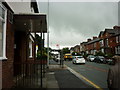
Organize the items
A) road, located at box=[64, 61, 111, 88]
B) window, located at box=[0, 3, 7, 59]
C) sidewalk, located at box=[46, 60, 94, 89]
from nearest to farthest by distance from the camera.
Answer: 1. window, located at box=[0, 3, 7, 59]
2. sidewalk, located at box=[46, 60, 94, 89]
3. road, located at box=[64, 61, 111, 88]

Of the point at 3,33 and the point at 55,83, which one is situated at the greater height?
the point at 3,33

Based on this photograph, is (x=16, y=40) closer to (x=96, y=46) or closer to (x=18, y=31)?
(x=18, y=31)

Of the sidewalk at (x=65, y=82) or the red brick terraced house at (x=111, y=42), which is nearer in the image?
the sidewalk at (x=65, y=82)

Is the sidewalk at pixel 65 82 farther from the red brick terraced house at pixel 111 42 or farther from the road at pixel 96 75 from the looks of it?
the red brick terraced house at pixel 111 42

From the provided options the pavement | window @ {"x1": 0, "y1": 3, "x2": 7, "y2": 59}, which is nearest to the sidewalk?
the pavement

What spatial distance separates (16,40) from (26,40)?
859 mm

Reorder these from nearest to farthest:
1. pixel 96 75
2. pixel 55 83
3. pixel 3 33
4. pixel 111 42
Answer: pixel 3 33, pixel 55 83, pixel 96 75, pixel 111 42

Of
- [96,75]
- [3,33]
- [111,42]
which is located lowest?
[96,75]

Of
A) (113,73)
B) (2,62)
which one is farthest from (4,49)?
(113,73)

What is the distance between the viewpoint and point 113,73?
4.05 metres

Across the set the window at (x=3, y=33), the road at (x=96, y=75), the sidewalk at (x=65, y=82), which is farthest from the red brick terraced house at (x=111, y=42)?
the window at (x=3, y=33)

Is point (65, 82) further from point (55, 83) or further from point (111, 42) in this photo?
point (111, 42)

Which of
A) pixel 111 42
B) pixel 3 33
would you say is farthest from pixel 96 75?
pixel 111 42

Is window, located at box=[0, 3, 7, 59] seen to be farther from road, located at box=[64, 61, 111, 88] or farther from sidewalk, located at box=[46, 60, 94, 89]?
road, located at box=[64, 61, 111, 88]
